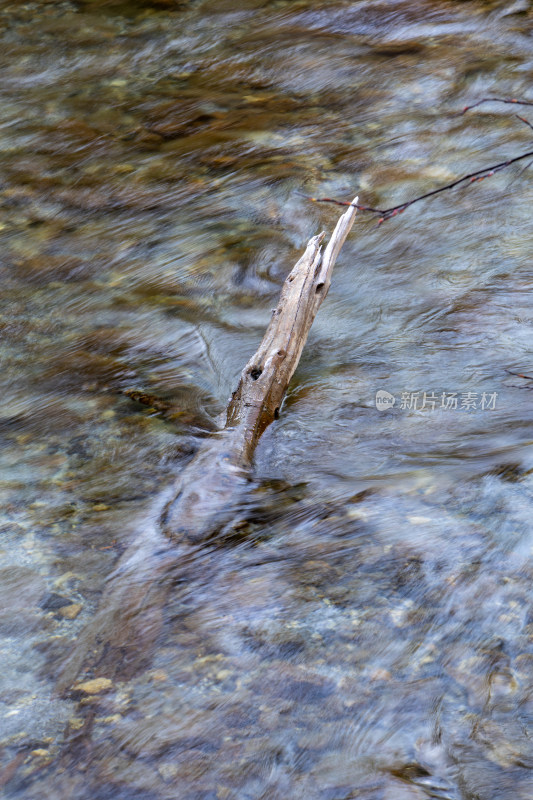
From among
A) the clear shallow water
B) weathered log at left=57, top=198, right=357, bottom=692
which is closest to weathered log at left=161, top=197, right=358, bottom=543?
weathered log at left=57, top=198, right=357, bottom=692

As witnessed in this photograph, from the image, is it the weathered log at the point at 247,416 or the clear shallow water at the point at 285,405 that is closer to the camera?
the clear shallow water at the point at 285,405

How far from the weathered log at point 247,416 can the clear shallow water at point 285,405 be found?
13cm

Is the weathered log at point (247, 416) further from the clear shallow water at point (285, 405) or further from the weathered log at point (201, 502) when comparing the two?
the clear shallow water at point (285, 405)

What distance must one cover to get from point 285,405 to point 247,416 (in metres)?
0.36

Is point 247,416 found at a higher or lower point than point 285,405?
higher

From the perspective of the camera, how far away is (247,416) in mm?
4246

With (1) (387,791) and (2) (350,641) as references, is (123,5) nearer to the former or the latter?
(2) (350,641)

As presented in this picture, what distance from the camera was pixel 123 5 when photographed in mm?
9633

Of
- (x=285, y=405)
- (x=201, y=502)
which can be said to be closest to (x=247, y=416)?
(x=285, y=405)

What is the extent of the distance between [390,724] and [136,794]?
0.90m

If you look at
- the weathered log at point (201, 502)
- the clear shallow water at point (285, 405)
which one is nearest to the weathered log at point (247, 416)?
the weathered log at point (201, 502)

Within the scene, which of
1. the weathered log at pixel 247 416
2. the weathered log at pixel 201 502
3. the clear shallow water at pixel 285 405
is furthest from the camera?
the weathered log at pixel 247 416

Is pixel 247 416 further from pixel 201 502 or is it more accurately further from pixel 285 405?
pixel 201 502

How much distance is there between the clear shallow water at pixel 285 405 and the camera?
2875mm
